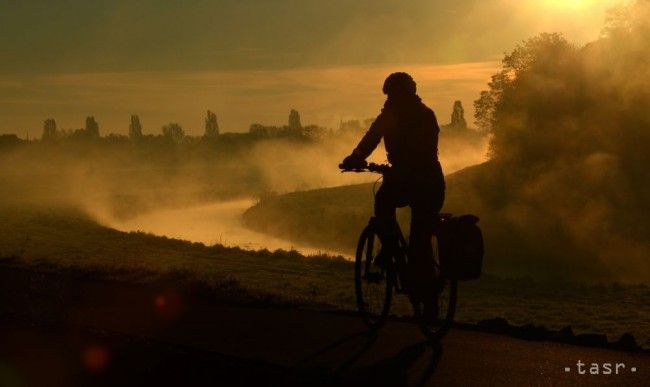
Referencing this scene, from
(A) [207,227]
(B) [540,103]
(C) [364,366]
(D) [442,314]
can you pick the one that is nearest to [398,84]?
(D) [442,314]

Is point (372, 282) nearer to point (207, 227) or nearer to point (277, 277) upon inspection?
point (277, 277)

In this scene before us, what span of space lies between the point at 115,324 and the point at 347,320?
2581 millimetres

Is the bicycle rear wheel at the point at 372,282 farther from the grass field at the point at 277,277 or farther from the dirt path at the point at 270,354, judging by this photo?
the grass field at the point at 277,277

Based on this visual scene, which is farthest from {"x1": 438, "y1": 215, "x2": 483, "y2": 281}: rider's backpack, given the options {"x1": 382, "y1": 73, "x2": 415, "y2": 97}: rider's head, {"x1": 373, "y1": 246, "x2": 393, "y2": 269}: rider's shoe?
{"x1": 382, "y1": 73, "x2": 415, "y2": 97}: rider's head

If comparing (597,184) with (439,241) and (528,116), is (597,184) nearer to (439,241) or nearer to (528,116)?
(528,116)

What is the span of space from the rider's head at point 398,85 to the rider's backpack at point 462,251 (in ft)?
4.50

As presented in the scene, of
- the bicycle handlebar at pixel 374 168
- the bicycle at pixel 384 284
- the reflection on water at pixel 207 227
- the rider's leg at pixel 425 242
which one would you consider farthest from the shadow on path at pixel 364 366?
the reflection on water at pixel 207 227

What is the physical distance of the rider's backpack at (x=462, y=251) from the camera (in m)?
9.15

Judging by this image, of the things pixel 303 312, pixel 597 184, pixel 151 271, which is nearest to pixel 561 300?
pixel 151 271

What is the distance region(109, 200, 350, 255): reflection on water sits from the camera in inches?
3036

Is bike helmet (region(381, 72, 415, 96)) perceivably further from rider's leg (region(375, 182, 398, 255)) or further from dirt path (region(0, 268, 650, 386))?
dirt path (region(0, 268, 650, 386))

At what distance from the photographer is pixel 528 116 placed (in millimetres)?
80500

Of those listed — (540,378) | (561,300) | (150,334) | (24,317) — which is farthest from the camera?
(561,300)

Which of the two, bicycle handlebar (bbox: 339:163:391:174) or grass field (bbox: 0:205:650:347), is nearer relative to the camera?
bicycle handlebar (bbox: 339:163:391:174)
